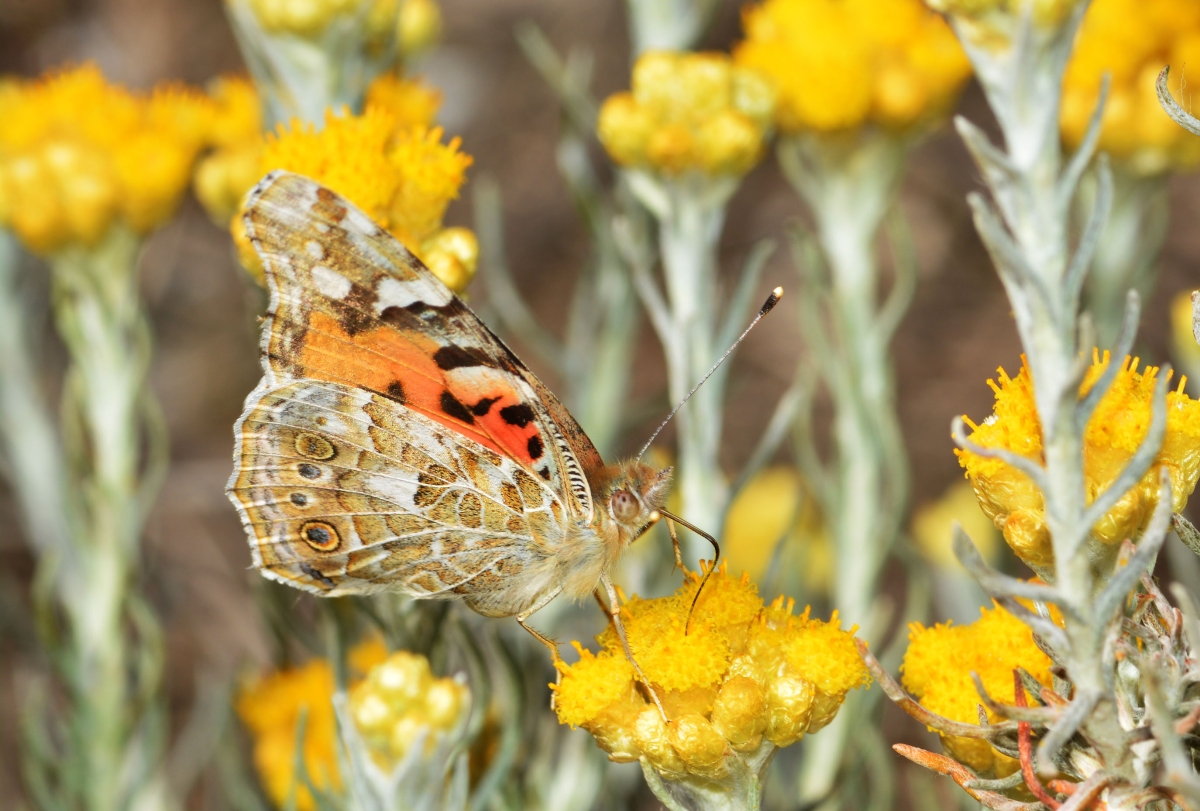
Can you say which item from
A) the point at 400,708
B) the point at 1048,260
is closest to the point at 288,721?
the point at 400,708

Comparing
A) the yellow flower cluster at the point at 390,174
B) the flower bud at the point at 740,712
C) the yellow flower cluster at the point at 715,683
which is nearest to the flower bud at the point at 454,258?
the yellow flower cluster at the point at 390,174

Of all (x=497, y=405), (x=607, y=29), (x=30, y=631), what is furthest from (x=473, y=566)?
(x=607, y=29)

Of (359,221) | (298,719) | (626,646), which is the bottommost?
(298,719)

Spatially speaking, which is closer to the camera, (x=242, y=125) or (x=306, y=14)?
(x=306, y=14)

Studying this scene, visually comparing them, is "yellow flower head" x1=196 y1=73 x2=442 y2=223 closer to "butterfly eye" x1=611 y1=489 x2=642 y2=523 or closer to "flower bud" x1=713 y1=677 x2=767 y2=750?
"butterfly eye" x1=611 y1=489 x2=642 y2=523

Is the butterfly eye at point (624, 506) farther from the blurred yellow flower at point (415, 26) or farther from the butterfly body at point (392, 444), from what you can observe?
the blurred yellow flower at point (415, 26)

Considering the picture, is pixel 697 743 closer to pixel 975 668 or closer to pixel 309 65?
pixel 975 668
